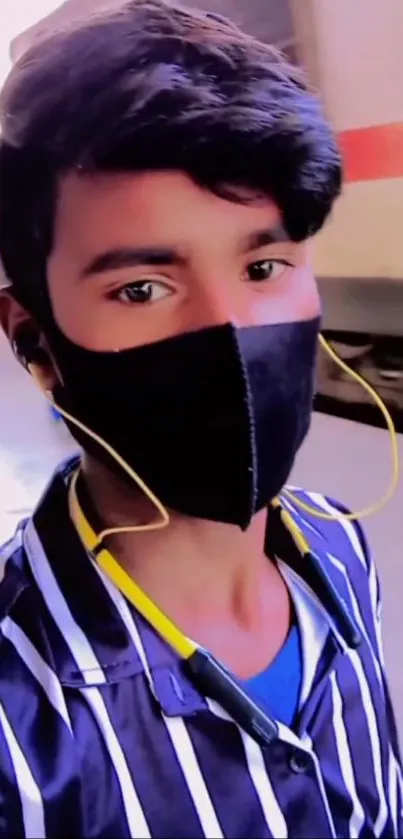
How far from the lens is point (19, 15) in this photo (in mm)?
707

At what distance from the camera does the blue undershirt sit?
2.13 ft

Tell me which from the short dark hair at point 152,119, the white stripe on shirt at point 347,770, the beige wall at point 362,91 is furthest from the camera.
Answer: the beige wall at point 362,91

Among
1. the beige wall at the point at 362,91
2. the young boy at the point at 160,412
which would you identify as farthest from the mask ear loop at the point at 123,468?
the beige wall at the point at 362,91

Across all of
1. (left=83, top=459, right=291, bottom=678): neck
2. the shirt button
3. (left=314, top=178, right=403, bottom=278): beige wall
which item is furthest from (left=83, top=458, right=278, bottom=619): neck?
(left=314, top=178, right=403, bottom=278): beige wall

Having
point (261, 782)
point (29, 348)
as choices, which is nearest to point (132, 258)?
point (29, 348)

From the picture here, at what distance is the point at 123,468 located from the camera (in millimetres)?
606

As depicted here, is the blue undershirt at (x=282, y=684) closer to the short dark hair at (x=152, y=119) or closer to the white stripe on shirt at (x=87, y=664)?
the white stripe on shirt at (x=87, y=664)

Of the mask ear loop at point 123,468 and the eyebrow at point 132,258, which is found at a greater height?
the eyebrow at point 132,258

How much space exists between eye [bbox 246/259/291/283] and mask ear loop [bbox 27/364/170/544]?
0.13 metres

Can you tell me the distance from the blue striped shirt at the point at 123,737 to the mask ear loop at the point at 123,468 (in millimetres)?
34

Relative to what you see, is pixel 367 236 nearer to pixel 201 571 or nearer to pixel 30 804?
pixel 201 571

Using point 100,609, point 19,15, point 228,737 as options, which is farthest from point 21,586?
point 19,15

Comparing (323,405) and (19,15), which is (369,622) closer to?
(323,405)

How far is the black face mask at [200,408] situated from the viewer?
58 cm
